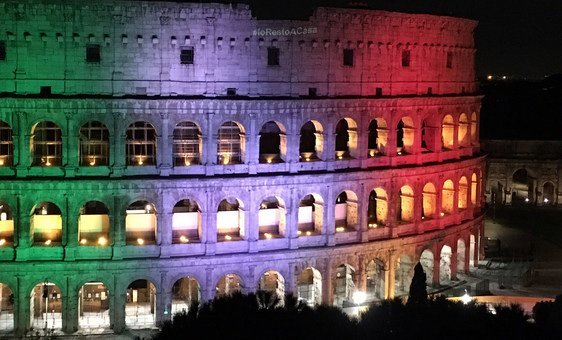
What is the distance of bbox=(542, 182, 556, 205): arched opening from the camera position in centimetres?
7438

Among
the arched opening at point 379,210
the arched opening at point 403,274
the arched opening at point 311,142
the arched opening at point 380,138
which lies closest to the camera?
the arched opening at point 311,142

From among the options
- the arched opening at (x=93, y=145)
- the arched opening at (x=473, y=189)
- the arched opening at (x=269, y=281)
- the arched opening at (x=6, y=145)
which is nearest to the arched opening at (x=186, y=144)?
the arched opening at (x=93, y=145)

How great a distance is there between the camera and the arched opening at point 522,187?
74.9 meters

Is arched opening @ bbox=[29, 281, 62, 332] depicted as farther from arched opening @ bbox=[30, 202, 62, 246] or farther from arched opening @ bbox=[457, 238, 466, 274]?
arched opening @ bbox=[457, 238, 466, 274]

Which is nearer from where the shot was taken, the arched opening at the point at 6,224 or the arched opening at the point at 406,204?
the arched opening at the point at 6,224

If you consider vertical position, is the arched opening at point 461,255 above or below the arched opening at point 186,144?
below

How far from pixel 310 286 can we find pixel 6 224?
53.0ft

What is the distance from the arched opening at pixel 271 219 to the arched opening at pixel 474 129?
14.9 m

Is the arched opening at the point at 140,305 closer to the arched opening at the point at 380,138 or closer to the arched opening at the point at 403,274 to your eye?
the arched opening at the point at 403,274

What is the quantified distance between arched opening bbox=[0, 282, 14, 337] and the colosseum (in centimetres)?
11

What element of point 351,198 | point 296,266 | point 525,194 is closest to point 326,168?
point 351,198

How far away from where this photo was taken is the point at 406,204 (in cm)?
4678

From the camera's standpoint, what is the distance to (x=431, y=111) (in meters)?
47.2

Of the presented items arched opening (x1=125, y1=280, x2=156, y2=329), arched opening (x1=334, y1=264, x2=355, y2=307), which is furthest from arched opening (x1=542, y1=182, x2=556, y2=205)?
arched opening (x1=125, y1=280, x2=156, y2=329)
